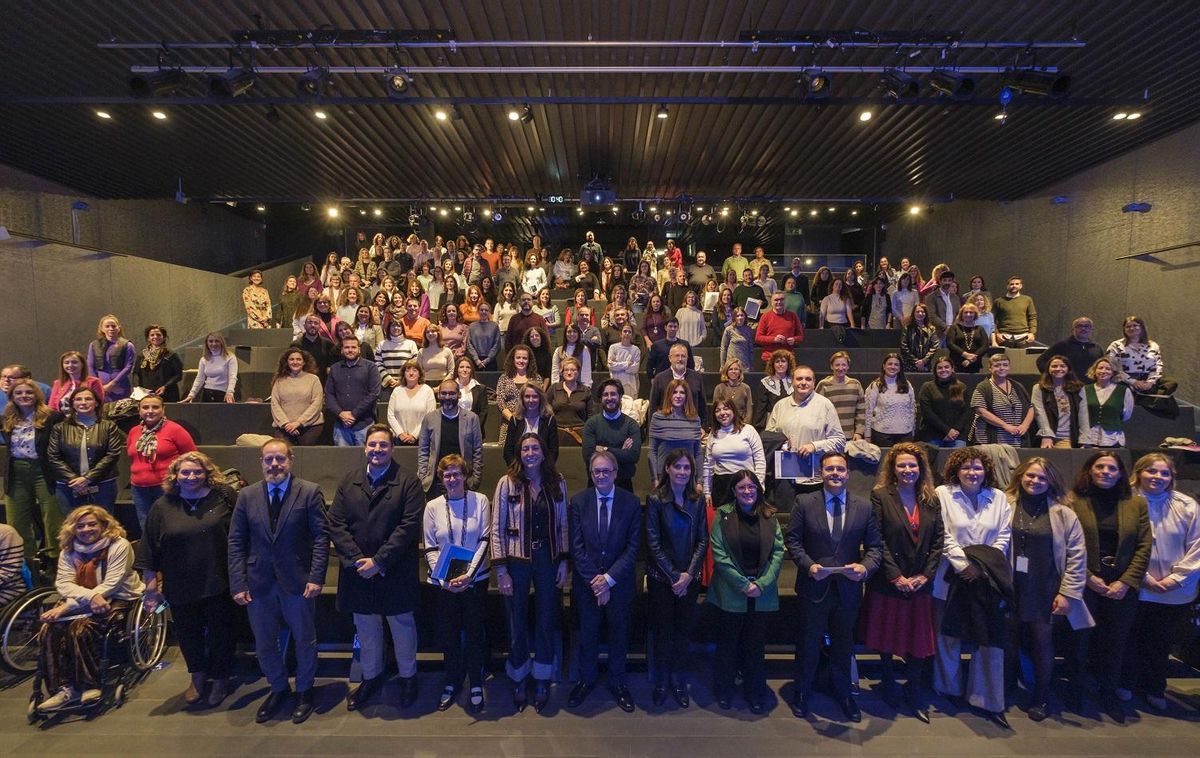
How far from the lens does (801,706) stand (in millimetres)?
3354

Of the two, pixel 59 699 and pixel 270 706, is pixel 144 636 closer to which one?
pixel 59 699

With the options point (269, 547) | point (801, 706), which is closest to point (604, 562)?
point (801, 706)

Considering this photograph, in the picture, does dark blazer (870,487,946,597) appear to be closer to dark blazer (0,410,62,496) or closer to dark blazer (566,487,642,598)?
dark blazer (566,487,642,598)

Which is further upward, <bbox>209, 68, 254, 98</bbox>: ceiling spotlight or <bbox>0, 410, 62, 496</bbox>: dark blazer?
<bbox>209, 68, 254, 98</bbox>: ceiling spotlight

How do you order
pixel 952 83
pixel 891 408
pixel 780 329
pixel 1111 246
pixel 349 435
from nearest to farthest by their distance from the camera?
1. pixel 891 408
2. pixel 349 435
3. pixel 952 83
4. pixel 780 329
5. pixel 1111 246

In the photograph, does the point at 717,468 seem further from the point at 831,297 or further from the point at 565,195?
the point at 565,195

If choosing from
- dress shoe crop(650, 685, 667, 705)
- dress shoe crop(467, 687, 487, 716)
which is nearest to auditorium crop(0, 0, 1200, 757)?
dress shoe crop(650, 685, 667, 705)

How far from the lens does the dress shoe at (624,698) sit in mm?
3379

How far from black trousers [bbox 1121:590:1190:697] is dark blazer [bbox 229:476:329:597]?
15.1ft

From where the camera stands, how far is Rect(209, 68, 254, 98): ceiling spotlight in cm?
551

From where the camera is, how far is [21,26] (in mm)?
5117

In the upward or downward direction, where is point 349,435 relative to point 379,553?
upward

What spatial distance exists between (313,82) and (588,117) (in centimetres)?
317

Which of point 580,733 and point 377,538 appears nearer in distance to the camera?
point 580,733
